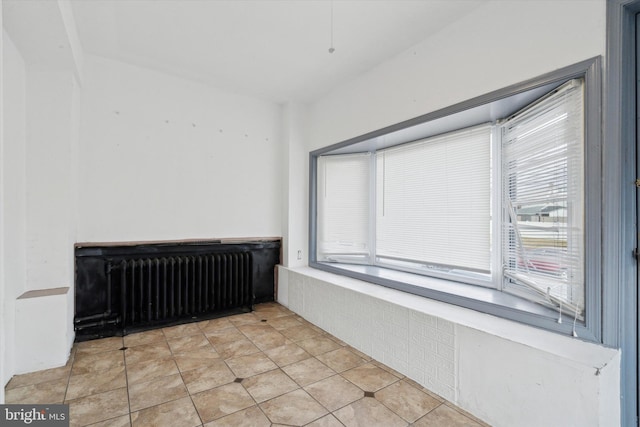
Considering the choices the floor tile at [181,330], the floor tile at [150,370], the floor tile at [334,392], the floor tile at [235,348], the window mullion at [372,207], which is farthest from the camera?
the window mullion at [372,207]

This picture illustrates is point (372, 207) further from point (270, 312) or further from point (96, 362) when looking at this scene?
point (96, 362)

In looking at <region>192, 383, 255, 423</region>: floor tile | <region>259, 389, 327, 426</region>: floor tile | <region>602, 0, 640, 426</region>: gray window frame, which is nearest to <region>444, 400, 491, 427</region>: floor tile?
<region>602, 0, 640, 426</region>: gray window frame

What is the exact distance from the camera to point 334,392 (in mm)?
2117

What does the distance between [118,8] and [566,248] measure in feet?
11.4

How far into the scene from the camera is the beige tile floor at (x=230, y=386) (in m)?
Answer: 1.85

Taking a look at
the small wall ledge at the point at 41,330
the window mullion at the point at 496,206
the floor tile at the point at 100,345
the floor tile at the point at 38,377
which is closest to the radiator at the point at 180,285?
the floor tile at the point at 100,345

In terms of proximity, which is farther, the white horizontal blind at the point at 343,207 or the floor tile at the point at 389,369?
the white horizontal blind at the point at 343,207

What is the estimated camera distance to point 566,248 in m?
1.78

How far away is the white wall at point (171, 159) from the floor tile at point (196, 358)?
4.29 ft

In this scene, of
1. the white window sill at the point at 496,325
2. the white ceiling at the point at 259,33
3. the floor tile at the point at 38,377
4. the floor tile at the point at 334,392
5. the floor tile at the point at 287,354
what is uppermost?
the white ceiling at the point at 259,33

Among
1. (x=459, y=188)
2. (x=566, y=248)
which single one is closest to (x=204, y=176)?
(x=459, y=188)

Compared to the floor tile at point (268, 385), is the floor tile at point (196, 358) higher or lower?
higher

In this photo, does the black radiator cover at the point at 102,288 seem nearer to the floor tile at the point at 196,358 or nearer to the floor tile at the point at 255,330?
the floor tile at the point at 255,330

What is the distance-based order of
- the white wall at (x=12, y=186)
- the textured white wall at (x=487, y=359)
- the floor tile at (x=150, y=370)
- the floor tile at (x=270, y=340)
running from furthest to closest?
the floor tile at (x=270, y=340) → the floor tile at (x=150, y=370) → the white wall at (x=12, y=186) → the textured white wall at (x=487, y=359)
